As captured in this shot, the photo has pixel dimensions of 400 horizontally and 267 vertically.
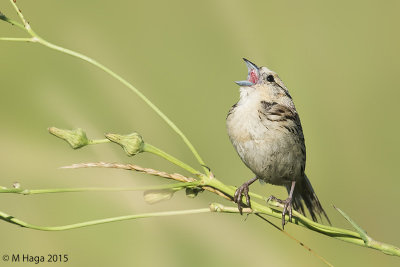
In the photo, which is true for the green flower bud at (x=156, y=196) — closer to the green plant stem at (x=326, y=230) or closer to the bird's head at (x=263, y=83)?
the green plant stem at (x=326, y=230)

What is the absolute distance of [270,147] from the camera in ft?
4.95

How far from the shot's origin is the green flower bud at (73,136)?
2.78 ft

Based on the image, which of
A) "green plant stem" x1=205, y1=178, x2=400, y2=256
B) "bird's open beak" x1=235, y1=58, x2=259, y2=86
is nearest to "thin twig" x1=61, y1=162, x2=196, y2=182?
"green plant stem" x1=205, y1=178, x2=400, y2=256

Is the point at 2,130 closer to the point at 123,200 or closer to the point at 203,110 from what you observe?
the point at 123,200

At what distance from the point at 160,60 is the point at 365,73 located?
2.40 feet

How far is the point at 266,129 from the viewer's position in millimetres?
1504

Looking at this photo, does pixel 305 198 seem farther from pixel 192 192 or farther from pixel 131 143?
pixel 131 143

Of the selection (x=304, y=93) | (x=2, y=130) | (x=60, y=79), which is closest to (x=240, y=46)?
(x=304, y=93)

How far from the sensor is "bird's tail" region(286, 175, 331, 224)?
1.72 meters

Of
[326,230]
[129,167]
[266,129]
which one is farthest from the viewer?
[266,129]

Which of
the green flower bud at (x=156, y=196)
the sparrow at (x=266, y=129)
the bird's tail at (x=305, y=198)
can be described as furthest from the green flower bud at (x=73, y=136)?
the bird's tail at (x=305, y=198)

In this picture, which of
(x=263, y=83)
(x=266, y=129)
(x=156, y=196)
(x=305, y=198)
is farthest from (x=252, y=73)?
(x=156, y=196)

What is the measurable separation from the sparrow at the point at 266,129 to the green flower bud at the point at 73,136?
645 mm

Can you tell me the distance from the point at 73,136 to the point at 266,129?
29.5 inches
